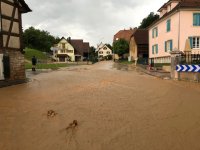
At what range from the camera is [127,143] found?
220 inches

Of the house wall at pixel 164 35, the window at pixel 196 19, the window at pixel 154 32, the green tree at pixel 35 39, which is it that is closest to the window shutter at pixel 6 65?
the house wall at pixel 164 35

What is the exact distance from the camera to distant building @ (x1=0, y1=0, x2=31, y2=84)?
47.8ft

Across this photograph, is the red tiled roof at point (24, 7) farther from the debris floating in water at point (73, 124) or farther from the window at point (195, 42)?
the window at point (195, 42)

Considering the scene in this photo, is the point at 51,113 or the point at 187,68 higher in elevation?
the point at 187,68

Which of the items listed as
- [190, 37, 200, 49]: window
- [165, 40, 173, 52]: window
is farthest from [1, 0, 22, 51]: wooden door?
[165, 40, 173, 52]: window

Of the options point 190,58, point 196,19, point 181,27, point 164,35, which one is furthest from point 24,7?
point 164,35

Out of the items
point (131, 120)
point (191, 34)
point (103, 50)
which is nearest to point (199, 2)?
Result: point (191, 34)

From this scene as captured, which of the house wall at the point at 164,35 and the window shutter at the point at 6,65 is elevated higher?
the house wall at the point at 164,35

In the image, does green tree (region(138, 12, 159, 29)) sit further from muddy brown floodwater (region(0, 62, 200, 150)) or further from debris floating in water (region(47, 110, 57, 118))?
debris floating in water (region(47, 110, 57, 118))

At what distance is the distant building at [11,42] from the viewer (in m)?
14.6

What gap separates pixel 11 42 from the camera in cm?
1545

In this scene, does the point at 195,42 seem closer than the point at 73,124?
No

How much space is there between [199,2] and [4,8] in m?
24.4

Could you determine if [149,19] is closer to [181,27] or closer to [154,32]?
[154,32]
